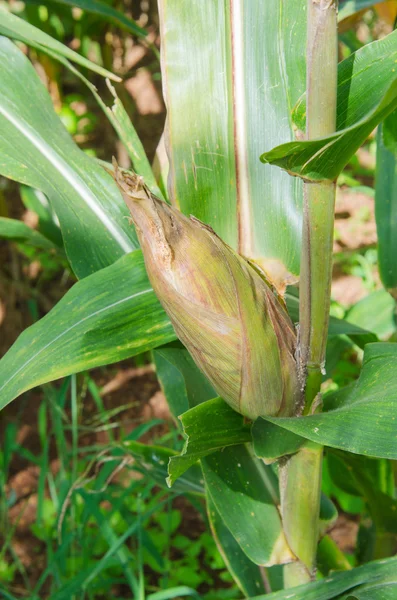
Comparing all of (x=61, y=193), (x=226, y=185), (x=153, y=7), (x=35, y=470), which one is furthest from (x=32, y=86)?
(x=153, y=7)

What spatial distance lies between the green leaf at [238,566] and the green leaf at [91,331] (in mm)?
413

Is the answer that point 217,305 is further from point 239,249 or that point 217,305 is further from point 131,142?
point 131,142

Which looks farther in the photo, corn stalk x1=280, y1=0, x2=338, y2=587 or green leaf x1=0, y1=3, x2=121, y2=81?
green leaf x1=0, y1=3, x2=121, y2=81

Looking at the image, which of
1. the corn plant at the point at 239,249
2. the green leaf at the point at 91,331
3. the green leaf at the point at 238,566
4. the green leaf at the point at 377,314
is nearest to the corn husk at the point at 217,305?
the corn plant at the point at 239,249

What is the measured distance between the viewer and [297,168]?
473 millimetres

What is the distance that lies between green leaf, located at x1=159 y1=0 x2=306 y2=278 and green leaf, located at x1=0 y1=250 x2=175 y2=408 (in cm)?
11

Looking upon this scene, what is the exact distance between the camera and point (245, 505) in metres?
0.77

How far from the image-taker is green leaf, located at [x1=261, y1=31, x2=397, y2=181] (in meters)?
0.45

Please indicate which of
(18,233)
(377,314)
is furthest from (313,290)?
(377,314)

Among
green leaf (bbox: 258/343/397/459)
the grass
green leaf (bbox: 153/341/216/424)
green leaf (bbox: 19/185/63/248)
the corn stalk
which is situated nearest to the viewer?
the corn stalk

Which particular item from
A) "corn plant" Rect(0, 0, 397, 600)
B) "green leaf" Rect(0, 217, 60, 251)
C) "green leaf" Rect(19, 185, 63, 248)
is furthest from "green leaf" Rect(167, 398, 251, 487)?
"green leaf" Rect(19, 185, 63, 248)

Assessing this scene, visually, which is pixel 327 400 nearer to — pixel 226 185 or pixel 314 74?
pixel 226 185

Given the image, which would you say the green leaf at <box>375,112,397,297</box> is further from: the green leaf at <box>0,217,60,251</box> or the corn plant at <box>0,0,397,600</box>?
the green leaf at <box>0,217,60,251</box>

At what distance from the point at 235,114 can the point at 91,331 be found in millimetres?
267
